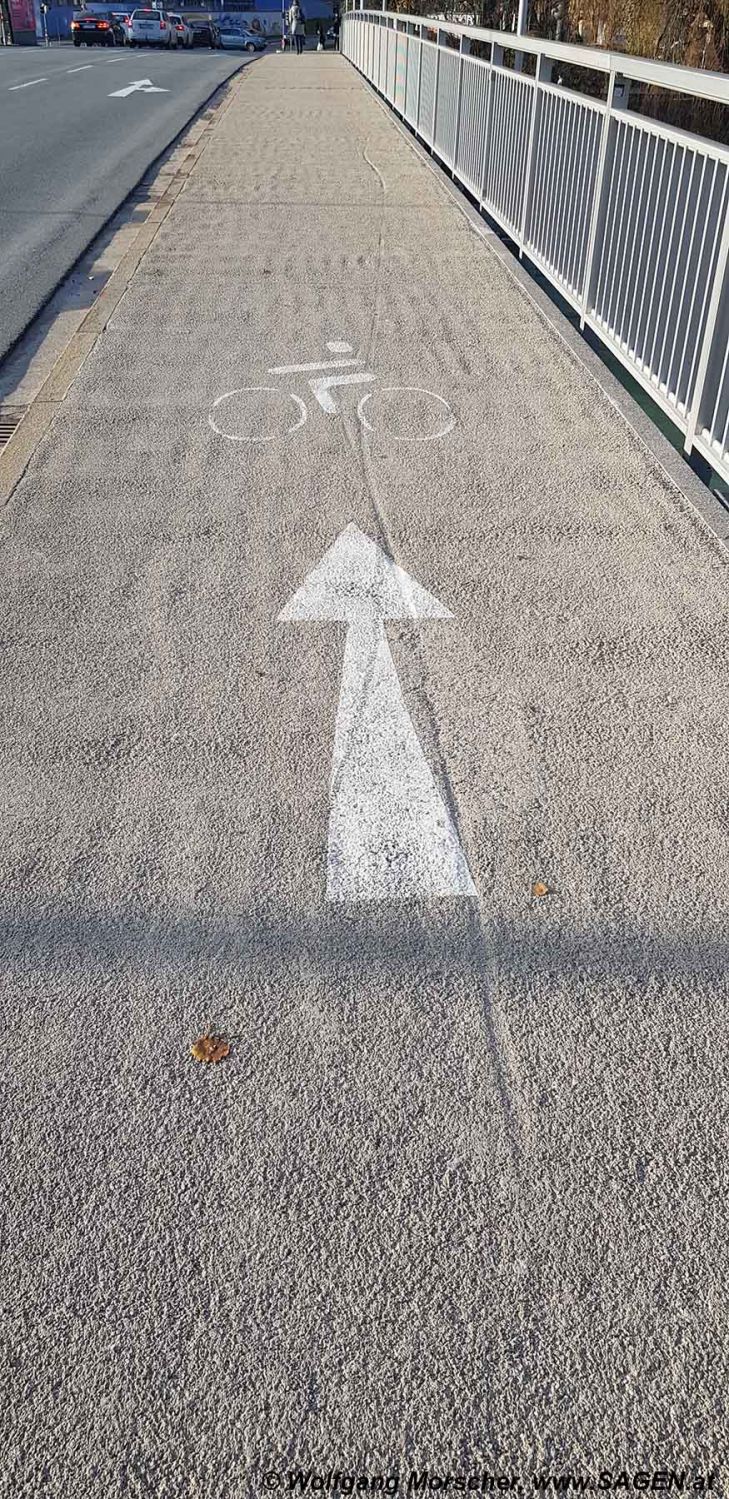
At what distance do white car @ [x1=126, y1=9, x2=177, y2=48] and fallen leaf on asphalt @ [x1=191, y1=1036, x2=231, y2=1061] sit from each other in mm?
65063

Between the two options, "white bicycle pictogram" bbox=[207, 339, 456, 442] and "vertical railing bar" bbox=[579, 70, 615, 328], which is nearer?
"white bicycle pictogram" bbox=[207, 339, 456, 442]

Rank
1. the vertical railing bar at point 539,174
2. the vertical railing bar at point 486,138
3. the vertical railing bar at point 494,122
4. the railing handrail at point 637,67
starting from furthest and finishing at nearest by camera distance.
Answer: the vertical railing bar at point 486,138 → the vertical railing bar at point 494,122 → the vertical railing bar at point 539,174 → the railing handrail at point 637,67

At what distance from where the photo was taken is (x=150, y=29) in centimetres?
5756

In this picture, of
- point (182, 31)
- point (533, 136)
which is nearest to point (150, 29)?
point (182, 31)

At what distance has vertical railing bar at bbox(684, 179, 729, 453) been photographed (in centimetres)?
525

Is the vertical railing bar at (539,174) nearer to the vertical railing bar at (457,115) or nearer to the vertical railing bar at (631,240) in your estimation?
the vertical railing bar at (631,240)

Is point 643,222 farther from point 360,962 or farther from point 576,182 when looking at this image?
point 360,962

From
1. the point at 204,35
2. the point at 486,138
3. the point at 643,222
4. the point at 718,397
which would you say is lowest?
the point at 204,35

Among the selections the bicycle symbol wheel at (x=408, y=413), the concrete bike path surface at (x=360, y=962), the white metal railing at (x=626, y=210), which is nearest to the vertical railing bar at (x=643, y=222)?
the white metal railing at (x=626, y=210)

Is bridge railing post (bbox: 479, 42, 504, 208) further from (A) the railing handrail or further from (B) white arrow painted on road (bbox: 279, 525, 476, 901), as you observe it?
(B) white arrow painted on road (bbox: 279, 525, 476, 901)

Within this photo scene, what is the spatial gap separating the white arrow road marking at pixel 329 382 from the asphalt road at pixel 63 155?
→ 229 cm

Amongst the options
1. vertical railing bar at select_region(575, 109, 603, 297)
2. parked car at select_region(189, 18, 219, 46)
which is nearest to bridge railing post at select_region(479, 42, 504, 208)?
vertical railing bar at select_region(575, 109, 603, 297)

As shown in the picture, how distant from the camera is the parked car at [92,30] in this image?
6175cm

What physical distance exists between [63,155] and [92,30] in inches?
2127
